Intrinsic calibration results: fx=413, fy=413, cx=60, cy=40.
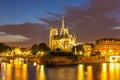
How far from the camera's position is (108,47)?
128 meters

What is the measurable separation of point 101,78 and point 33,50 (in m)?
69.5

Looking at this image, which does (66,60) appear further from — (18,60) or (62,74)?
(62,74)

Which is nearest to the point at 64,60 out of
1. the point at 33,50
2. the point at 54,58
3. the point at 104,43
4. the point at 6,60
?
the point at 54,58

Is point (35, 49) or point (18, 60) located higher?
point (35, 49)

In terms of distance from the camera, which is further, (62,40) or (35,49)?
(62,40)

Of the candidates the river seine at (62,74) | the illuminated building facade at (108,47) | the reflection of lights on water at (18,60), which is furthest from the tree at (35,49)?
the river seine at (62,74)

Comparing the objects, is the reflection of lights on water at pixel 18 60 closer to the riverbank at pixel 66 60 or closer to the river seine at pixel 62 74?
the riverbank at pixel 66 60

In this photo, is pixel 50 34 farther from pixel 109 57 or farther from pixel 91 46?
pixel 109 57

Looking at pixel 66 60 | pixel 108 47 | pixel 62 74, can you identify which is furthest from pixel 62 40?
pixel 62 74

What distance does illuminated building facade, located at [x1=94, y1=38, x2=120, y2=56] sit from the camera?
127125 millimetres

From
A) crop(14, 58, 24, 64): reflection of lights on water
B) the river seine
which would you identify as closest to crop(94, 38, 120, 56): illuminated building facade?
crop(14, 58, 24, 64): reflection of lights on water

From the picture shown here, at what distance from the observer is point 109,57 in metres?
113

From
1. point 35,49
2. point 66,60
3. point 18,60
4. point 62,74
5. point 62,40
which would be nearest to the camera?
point 62,74

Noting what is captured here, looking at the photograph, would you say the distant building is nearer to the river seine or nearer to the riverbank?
the riverbank
